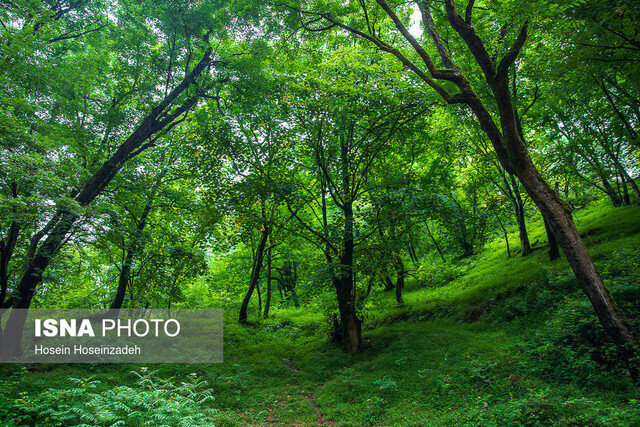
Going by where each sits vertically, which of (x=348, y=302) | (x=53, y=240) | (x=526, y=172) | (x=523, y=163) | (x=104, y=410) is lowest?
(x=104, y=410)

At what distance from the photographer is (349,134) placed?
34.2 ft

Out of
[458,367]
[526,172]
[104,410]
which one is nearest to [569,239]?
[526,172]

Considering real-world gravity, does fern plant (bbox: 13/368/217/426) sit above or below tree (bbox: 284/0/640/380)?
below

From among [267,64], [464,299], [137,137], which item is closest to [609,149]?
[464,299]

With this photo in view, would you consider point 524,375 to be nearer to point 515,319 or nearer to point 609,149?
point 515,319

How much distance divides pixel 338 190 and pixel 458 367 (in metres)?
6.28

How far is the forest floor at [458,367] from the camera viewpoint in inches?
190

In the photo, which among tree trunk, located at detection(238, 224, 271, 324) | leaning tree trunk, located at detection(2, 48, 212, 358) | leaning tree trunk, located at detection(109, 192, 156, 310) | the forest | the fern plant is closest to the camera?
the fern plant
